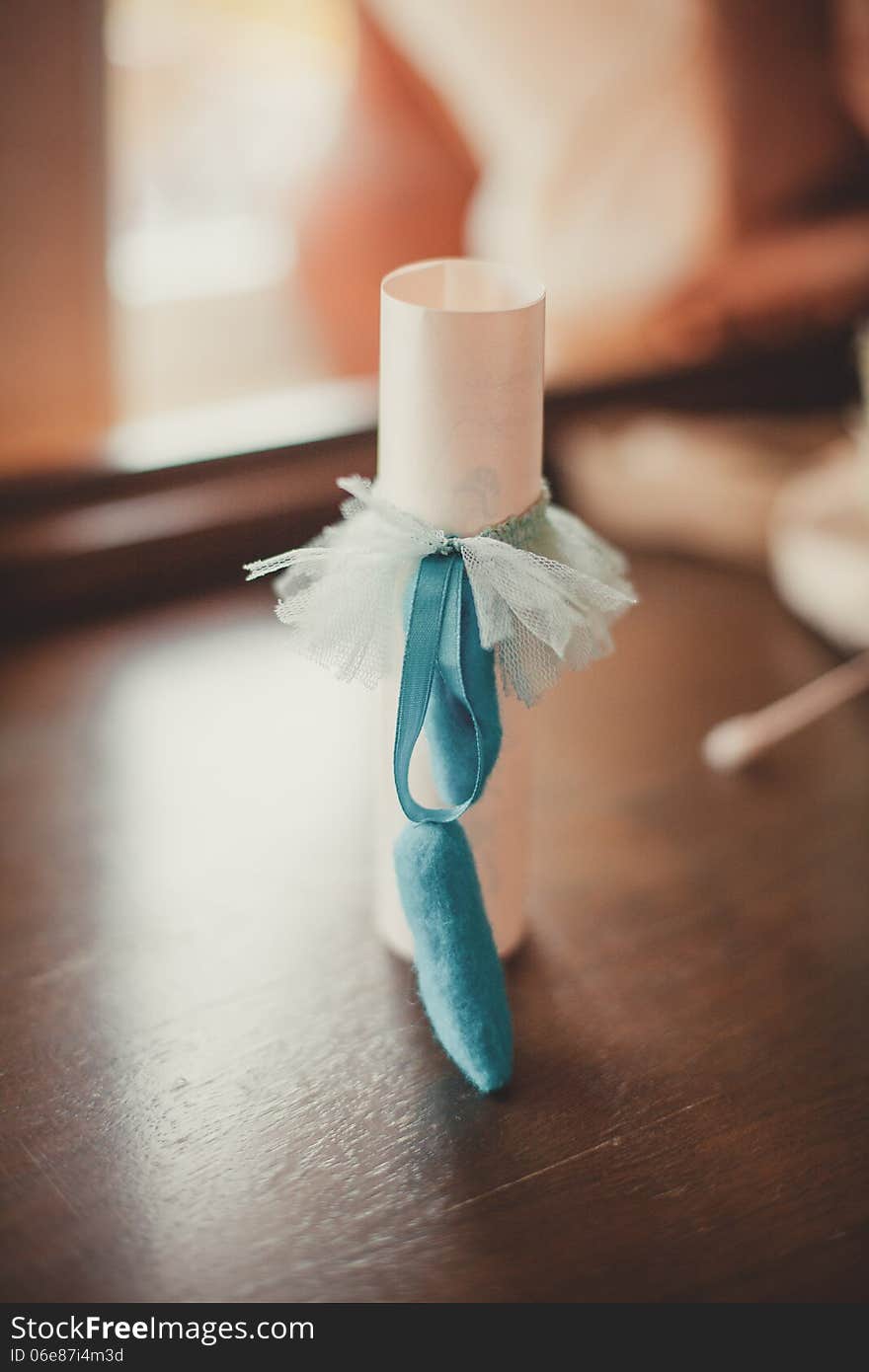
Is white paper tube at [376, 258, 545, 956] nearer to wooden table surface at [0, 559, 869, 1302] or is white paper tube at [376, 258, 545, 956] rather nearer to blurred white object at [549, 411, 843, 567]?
wooden table surface at [0, 559, 869, 1302]

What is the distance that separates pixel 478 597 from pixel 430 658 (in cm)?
3

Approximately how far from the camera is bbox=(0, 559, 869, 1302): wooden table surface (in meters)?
0.44

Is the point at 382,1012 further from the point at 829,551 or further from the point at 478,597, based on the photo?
the point at 829,551

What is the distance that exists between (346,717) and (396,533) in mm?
272

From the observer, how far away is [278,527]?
0.88 metres

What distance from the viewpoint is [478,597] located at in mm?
470

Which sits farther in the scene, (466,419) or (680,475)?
(680,475)

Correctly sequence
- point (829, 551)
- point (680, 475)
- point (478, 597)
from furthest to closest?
point (680, 475), point (829, 551), point (478, 597)

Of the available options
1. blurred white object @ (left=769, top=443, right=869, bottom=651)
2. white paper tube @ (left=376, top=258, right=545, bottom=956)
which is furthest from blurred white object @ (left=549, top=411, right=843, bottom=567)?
white paper tube @ (left=376, top=258, right=545, bottom=956)

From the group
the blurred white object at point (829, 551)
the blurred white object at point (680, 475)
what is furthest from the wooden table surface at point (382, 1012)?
the blurred white object at point (680, 475)

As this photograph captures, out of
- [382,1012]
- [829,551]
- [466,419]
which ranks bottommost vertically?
[382,1012]

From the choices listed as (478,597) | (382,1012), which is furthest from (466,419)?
(382,1012)

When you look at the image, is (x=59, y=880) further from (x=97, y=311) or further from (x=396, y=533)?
(x=97, y=311)

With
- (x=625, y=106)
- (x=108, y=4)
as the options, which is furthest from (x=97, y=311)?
(x=625, y=106)
